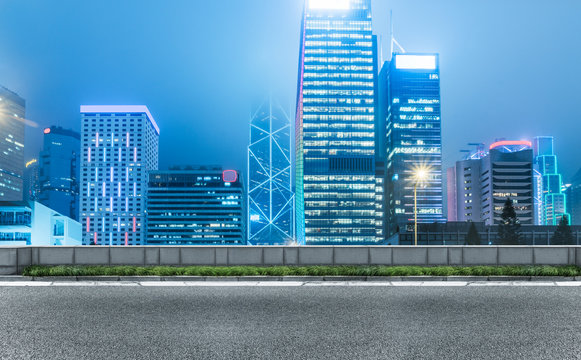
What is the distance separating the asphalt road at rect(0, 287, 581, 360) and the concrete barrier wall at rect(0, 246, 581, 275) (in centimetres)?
567

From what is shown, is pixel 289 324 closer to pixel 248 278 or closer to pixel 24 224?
pixel 248 278

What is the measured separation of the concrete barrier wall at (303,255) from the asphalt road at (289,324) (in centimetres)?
567

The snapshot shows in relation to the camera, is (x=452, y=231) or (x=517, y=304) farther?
(x=452, y=231)

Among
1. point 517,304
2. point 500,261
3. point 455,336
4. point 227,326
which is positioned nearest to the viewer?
point 455,336

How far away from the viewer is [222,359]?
9.01 metres

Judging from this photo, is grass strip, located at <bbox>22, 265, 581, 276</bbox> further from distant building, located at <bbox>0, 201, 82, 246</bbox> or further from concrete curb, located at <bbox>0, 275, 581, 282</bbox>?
distant building, located at <bbox>0, 201, 82, 246</bbox>

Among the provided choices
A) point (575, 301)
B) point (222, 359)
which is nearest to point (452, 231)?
point (575, 301)

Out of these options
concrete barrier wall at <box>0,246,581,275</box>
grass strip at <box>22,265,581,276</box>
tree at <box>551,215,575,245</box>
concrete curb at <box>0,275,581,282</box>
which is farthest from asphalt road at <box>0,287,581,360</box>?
tree at <box>551,215,575,245</box>

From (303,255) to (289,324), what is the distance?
38.6 ft

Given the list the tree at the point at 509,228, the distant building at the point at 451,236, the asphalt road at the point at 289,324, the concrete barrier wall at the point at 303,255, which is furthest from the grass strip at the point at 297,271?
the distant building at the point at 451,236

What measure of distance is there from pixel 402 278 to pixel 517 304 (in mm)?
6552

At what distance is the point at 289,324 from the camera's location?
39.3 ft

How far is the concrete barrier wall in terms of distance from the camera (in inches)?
923

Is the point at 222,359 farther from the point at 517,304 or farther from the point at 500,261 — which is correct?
the point at 500,261
